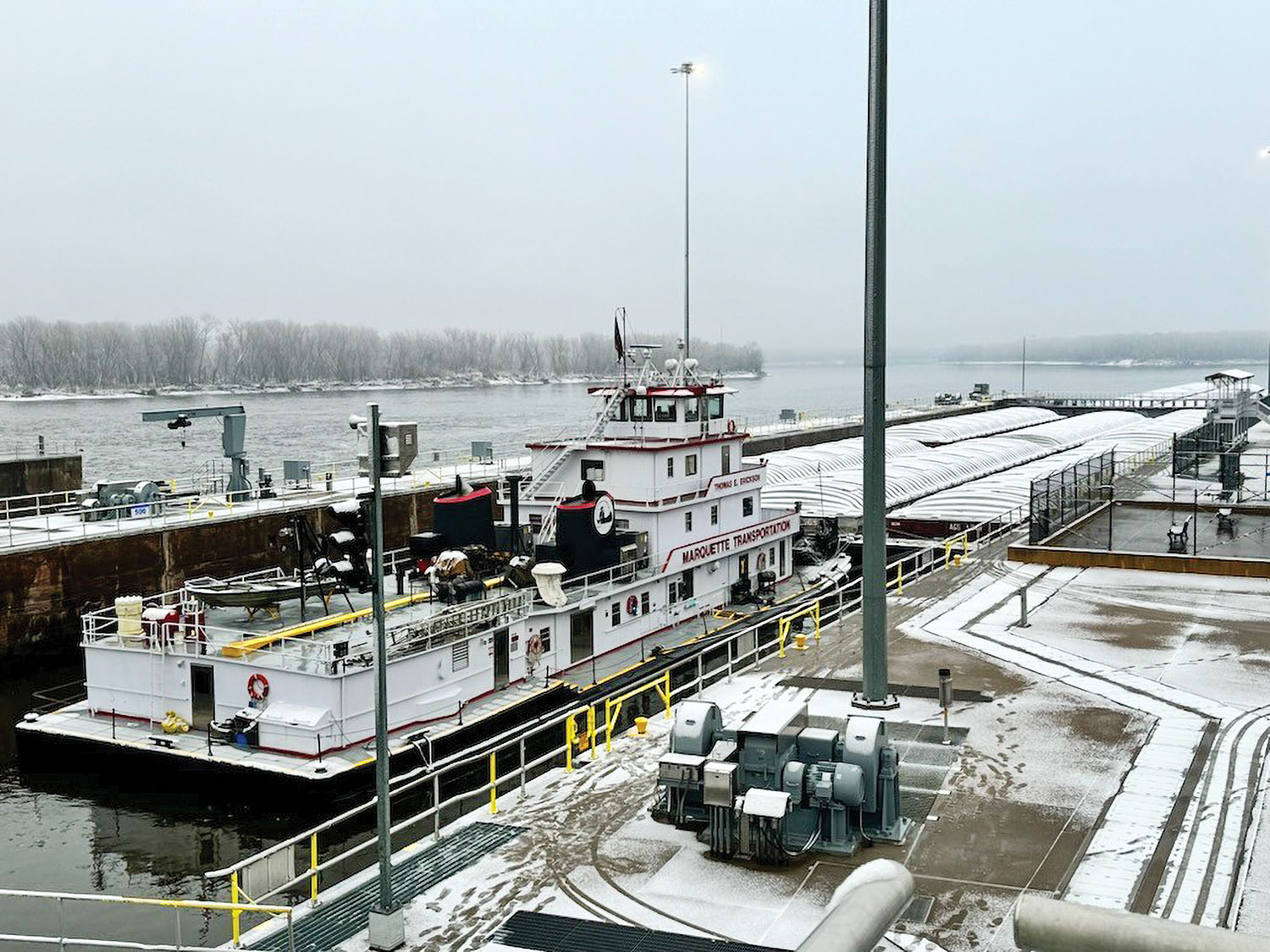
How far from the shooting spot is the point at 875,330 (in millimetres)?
14891

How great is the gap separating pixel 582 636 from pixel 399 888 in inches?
564

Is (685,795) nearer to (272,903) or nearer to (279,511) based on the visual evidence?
(272,903)

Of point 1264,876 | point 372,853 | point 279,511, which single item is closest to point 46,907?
point 372,853

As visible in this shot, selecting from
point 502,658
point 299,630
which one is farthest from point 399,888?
point 502,658

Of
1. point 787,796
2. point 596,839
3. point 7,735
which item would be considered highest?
point 787,796

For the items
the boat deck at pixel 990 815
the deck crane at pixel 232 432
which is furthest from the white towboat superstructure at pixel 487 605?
the deck crane at pixel 232 432

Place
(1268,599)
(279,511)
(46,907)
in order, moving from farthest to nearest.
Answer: (279,511)
(1268,599)
(46,907)

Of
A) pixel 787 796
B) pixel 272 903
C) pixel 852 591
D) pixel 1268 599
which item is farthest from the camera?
pixel 852 591

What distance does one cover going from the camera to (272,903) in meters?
14.4

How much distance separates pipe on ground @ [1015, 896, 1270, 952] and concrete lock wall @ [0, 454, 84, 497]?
167 feet

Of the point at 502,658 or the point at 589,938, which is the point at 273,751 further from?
the point at 589,938

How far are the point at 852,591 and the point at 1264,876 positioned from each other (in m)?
26.7

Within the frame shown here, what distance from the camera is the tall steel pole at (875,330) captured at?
47.6ft

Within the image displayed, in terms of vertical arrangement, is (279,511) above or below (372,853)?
above
